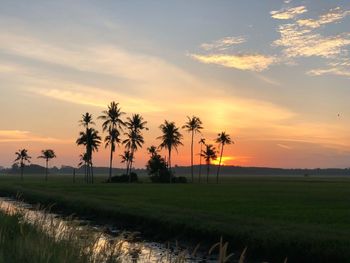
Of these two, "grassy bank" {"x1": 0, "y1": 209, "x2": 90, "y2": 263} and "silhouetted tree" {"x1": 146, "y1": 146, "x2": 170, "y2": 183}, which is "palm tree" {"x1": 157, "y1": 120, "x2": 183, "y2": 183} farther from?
"grassy bank" {"x1": 0, "y1": 209, "x2": 90, "y2": 263}

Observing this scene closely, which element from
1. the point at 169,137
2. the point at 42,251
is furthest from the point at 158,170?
the point at 42,251

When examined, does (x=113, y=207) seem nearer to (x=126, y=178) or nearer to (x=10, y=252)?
(x=10, y=252)

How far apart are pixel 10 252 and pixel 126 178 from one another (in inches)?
4782

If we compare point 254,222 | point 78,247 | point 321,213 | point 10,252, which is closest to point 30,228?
Result: point 10,252

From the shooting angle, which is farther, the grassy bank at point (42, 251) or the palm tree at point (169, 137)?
the palm tree at point (169, 137)

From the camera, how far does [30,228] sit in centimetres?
1636

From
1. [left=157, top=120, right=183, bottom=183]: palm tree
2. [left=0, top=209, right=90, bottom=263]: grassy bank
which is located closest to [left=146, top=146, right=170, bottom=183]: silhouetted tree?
[left=157, top=120, right=183, bottom=183]: palm tree

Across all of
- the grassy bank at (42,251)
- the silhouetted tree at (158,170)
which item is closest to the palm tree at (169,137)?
the silhouetted tree at (158,170)

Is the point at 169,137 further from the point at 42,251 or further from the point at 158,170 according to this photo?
the point at 42,251

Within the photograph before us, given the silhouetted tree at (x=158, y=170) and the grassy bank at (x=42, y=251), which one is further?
the silhouetted tree at (x=158, y=170)

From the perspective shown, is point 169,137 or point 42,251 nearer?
point 42,251

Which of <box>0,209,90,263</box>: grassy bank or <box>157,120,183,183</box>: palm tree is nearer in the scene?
<box>0,209,90,263</box>: grassy bank

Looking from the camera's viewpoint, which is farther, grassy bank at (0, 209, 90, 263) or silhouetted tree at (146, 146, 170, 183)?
silhouetted tree at (146, 146, 170, 183)

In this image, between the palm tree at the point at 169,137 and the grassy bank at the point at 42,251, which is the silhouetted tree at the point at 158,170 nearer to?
the palm tree at the point at 169,137
